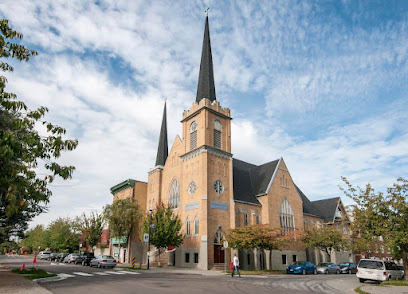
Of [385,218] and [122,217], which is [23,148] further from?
[122,217]

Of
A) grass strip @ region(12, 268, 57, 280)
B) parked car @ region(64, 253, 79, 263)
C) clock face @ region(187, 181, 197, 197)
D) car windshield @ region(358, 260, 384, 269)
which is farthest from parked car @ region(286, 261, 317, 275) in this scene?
parked car @ region(64, 253, 79, 263)

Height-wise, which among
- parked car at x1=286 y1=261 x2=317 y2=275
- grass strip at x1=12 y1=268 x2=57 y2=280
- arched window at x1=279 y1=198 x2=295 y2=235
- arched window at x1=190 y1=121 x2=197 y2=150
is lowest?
parked car at x1=286 y1=261 x2=317 y2=275

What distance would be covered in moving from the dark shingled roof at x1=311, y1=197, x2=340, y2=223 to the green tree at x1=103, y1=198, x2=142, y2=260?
30.8 m

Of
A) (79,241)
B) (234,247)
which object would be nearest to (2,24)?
(234,247)

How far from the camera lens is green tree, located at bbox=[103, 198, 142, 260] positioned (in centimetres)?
4125

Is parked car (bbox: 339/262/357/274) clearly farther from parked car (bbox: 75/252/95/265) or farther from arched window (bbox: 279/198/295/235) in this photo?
parked car (bbox: 75/252/95/265)

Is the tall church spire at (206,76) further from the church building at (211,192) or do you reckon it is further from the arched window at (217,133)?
the arched window at (217,133)

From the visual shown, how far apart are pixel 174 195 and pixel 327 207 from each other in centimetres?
2848

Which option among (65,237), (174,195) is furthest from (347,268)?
(65,237)

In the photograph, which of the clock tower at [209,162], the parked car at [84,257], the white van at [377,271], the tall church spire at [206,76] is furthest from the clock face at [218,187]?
the white van at [377,271]

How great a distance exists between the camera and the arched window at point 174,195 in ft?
134

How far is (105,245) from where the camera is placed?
5306 cm

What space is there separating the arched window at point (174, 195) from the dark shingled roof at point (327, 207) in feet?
87.3

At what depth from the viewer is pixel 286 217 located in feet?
141
